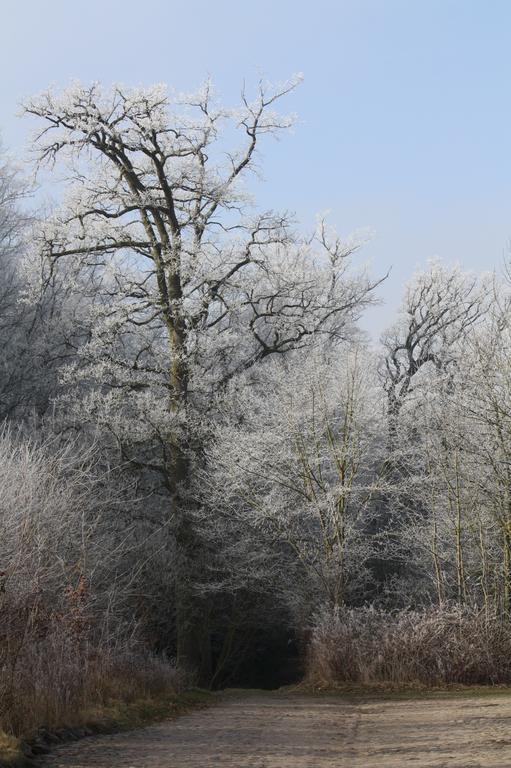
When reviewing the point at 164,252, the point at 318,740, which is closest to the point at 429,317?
the point at 164,252

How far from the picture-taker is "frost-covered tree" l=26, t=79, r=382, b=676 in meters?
19.9

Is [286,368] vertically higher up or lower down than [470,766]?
higher up

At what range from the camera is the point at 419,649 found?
14602 mm

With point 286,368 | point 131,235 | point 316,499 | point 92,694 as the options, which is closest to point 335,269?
point 286,368

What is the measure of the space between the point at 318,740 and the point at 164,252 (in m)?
15.4

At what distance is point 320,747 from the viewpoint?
7.67 metres

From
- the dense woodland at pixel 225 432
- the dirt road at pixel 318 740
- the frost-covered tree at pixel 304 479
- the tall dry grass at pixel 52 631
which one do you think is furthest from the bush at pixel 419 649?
the tall dry grass at pixel 52 631

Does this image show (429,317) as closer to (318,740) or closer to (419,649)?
(419,649)

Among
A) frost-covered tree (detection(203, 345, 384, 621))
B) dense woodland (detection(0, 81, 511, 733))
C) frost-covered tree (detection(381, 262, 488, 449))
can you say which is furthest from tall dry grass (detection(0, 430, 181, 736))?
frost-covered tree (detection(381, 262, 488, 449))

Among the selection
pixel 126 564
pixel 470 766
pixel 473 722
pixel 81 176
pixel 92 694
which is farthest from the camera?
pixel 81 176

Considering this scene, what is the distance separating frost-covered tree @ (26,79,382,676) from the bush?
5.37 meters

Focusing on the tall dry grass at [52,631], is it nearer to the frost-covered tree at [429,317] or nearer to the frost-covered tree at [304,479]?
the frost-covered tree at [304,479]

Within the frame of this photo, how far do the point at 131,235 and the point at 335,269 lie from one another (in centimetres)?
826

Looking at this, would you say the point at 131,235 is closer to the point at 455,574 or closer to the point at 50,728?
the point at 455,574
